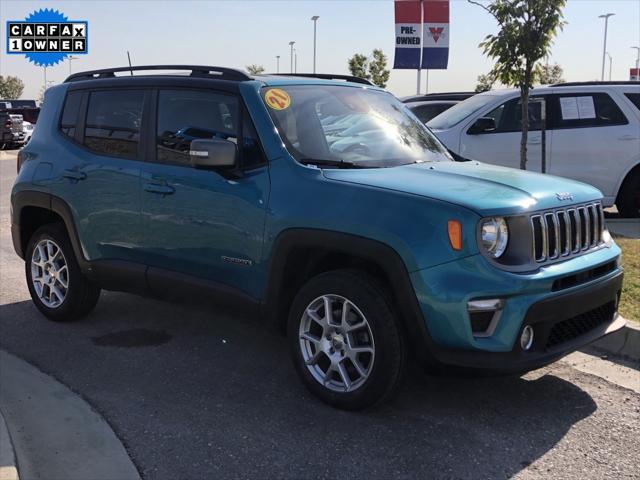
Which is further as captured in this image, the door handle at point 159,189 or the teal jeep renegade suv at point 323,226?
the door handle at point 159,189

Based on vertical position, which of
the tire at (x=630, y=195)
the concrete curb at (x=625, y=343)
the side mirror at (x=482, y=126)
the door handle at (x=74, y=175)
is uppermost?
the side mirror at (x=482, y=126)

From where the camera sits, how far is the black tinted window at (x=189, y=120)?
174 inches

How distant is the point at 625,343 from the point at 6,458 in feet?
12.6

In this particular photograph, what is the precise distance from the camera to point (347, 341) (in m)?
3.80

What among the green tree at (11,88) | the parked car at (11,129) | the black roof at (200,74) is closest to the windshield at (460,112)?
the black roof at (200,74)

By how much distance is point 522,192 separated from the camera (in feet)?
12.1

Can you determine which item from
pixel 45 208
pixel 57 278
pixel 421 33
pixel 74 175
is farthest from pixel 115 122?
pixel 421 33

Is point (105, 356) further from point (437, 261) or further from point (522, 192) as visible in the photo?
point (522, 192)

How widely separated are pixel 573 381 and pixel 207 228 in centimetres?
244

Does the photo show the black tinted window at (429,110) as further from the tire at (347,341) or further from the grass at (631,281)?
the tire at (347,341)

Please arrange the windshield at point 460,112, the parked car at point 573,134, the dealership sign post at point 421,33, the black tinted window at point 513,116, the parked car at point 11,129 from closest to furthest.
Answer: the parked car at point 573,134, the black tinted window at point 513,116, the windshield at point 460,112, the dealership sign post at point 421,33, the parked car at point 11,129

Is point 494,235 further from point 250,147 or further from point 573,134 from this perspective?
point 573,134

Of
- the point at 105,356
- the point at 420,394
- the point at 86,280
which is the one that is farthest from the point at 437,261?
the point at 86,280

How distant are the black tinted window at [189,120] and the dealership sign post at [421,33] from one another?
15487 millimetres
